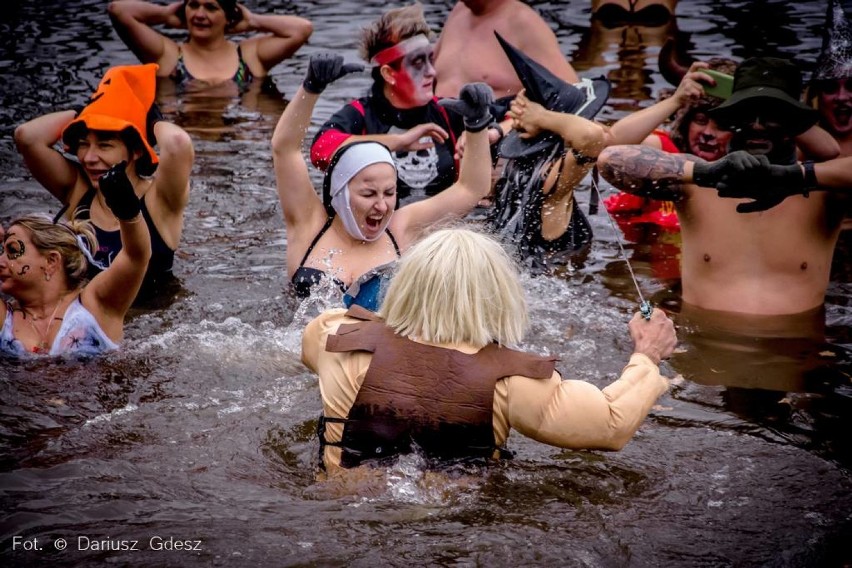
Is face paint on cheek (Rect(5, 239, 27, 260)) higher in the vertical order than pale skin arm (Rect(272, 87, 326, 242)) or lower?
lower

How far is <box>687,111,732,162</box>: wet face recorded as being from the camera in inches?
256

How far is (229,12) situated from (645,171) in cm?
651

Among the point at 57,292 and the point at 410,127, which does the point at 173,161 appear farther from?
the point at 410,127

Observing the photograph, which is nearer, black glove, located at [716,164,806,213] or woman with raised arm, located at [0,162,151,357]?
black glove, located at [716,164,806,213]

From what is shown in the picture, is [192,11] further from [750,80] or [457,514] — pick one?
[457,514]

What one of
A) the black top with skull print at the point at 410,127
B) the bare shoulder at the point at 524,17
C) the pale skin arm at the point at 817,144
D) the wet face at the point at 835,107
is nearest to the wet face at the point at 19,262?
the black top with skull print at the point at 410,127

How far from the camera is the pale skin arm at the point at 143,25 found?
10.7 meters

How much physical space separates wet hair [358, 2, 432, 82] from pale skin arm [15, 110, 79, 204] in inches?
81.7

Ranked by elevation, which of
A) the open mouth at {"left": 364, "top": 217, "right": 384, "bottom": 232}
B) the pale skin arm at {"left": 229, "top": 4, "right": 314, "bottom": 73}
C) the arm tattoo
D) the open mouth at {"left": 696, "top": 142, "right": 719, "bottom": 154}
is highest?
the arm tattoo

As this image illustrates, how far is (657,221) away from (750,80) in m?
2.12

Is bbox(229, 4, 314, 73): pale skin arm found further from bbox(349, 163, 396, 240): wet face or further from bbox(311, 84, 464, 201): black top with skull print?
A: bbox(349, 163, 396, 240): wet face

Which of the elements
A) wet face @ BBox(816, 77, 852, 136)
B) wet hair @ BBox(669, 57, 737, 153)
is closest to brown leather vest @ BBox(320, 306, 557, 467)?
wet hair @ BBox(669, 57, 737, 153)

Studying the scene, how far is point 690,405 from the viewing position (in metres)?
5.16

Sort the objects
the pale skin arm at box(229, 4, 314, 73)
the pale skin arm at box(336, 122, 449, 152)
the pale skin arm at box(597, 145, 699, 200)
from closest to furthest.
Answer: the pale skin arm at box(597, 145, 699, 200) → the pale skin arm at box(336, 122, 449, 152) → the pale skin arm at box(229, 4, 314, 73)
